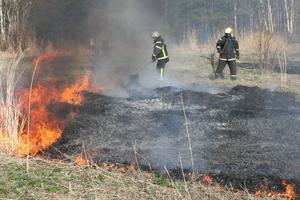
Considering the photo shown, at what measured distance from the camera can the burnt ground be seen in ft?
22.4

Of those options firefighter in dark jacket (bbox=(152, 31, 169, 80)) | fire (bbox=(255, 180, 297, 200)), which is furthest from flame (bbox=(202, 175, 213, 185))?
firefighter in dark jacket (bbox=(152, 31, 169, 80))

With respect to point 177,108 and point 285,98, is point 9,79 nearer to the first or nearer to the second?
point 177,108

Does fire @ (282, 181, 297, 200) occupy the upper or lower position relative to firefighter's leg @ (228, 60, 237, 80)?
lower

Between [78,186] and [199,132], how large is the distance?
4160 millimetres

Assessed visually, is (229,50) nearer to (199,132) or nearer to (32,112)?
(199,132)

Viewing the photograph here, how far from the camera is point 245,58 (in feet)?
64.7

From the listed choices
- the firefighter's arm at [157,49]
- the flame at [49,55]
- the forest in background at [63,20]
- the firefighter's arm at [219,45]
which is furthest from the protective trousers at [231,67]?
the flame at [49,55]

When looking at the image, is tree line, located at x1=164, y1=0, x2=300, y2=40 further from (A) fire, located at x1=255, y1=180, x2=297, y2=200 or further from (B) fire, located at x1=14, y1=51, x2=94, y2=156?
(A) fire, located at x1=255, y1=180, x2=297, y2=200

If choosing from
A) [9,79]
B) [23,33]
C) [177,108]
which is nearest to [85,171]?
[9,79]

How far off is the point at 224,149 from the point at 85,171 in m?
3.12

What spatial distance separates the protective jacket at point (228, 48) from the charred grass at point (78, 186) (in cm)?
911

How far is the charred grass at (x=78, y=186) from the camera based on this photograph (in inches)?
179

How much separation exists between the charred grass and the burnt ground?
147cm

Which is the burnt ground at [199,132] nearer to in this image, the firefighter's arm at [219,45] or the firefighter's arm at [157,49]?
the firefighter's arm at [157,49]
